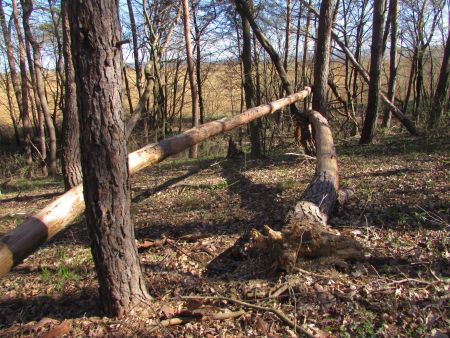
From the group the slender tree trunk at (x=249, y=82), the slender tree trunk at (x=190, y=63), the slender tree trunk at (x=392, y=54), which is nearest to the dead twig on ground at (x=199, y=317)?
the slender tree trunk at (x=249, y=82)

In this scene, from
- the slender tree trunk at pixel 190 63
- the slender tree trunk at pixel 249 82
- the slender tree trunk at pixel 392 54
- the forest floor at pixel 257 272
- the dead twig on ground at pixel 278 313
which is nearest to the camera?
the dead twig on ground at pixel 278 313

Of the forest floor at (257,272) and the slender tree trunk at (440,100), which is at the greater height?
the slender tree trunk at (440,100)

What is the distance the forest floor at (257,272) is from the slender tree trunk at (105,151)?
338mm

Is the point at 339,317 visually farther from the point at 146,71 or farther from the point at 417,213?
the point at 146,71

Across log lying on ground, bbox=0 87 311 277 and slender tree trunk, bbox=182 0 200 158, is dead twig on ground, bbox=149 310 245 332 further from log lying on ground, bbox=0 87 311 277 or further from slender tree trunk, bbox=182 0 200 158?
slender tree trunk, bbox=182 0 200 158

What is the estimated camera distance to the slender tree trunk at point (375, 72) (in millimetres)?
8609

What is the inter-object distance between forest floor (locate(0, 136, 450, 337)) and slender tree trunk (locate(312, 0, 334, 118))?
1.87 meters

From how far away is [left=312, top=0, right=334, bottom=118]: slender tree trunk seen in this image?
7.48 meters

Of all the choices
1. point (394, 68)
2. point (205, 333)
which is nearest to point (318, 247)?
point (205, 333)

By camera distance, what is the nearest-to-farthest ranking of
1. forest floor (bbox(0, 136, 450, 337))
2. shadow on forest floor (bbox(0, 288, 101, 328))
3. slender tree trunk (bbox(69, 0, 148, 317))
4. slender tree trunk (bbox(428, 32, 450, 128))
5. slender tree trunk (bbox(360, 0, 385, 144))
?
1. slender tree trunk (bbox(69, 0, 148, 317))
2. forest floor (bbox(0, 136, 450, 337))
3. shadow on forest floor (bbox(0, 288, 101, 328))
4. slender tree trunk (bbox(360, 0, 385, 144))
5. slender tree trunk (bbox(428, 32, 450, 128))

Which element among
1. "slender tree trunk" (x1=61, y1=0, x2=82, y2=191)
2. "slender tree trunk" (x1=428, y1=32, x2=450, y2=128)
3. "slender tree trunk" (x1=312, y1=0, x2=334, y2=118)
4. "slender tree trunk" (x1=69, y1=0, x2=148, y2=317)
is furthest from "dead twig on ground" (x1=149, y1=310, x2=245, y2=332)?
"slender tree trunk" (x1=428, y1=32, x2=450, y2=128)

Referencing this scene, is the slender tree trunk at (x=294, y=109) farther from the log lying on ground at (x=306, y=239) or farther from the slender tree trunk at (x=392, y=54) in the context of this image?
the slender tree trunk at (x=392, y=54)

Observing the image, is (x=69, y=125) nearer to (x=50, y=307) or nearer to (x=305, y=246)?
(x=50, y=307)

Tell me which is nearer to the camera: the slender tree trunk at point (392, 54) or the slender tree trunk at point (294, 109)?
the slender tree trunk at point (294, 109)
